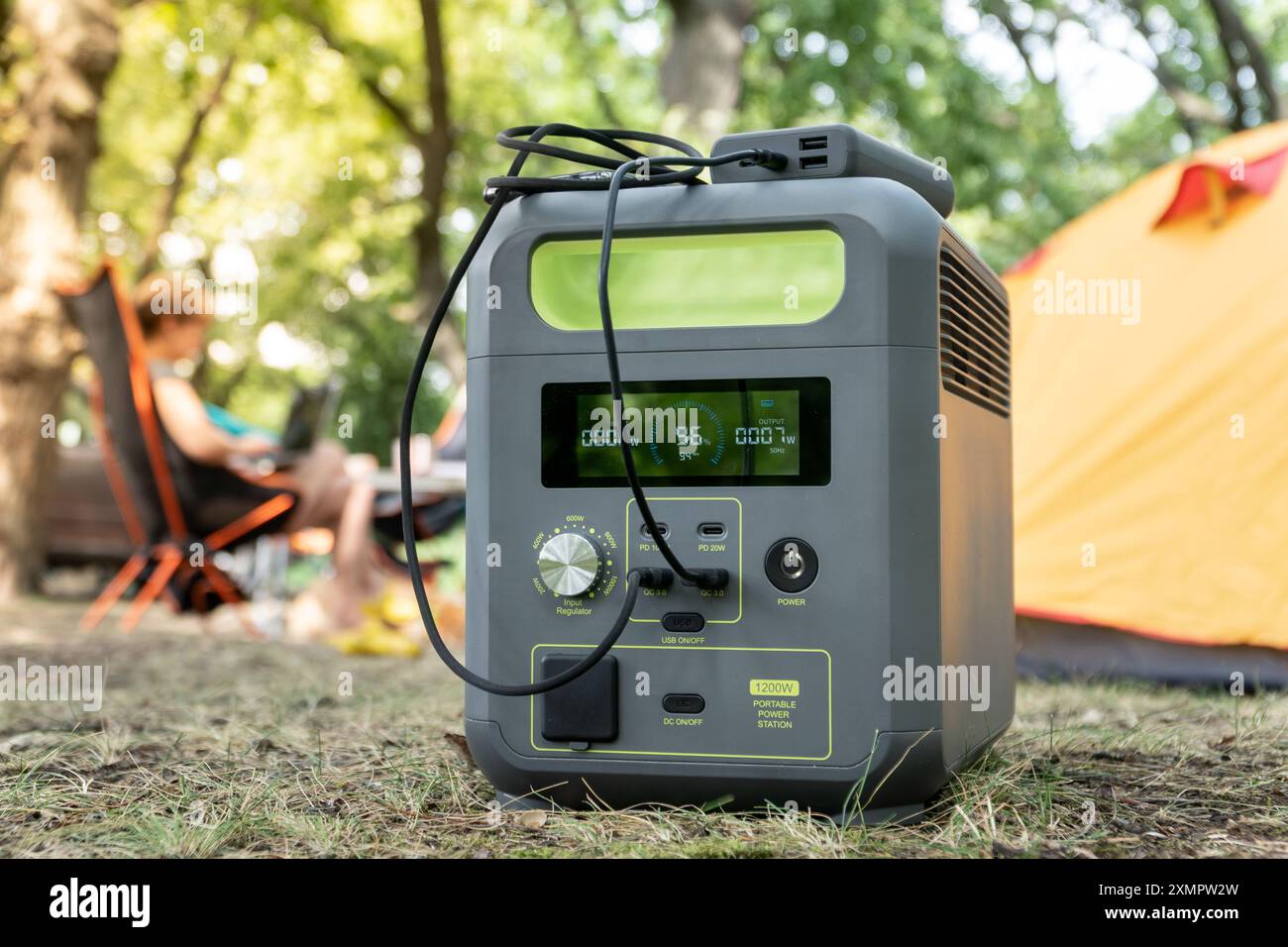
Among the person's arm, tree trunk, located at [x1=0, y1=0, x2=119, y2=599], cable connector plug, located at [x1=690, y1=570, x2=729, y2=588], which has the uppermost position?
tree trunk, located at [x1=0, y1=0, x2=119, y2=599]

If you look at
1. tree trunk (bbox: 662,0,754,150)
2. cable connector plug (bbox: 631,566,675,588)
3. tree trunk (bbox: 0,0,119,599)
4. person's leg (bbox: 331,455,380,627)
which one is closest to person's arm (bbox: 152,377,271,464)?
person's leg (bbox: 331,455,380,627)

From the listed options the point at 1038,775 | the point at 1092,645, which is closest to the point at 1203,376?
the point at 1092,645

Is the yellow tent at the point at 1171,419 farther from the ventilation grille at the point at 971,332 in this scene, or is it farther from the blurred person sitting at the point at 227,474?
the blurred person sitting at the point at 227,474

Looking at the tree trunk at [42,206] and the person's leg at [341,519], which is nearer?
the person's leg at [341,519]

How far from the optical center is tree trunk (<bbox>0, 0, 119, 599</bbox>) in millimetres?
5766

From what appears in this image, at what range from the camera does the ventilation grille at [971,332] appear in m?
1.49

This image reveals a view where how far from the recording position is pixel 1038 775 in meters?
1.72

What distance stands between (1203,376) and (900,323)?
1973 mm

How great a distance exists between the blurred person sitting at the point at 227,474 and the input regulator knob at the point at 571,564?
12.7 ft

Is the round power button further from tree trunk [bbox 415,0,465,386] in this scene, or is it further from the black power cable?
tree trunk [bbox 415,0,465,386]

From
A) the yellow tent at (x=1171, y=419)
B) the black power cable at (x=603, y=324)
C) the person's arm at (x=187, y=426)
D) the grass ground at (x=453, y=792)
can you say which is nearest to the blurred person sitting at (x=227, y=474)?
the person's arm at (x=187, y=426)

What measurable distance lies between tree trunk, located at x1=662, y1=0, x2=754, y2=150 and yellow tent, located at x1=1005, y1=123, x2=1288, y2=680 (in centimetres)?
422

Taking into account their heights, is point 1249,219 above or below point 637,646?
above

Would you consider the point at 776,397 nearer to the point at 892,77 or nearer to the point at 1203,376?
the point at 1203,376
